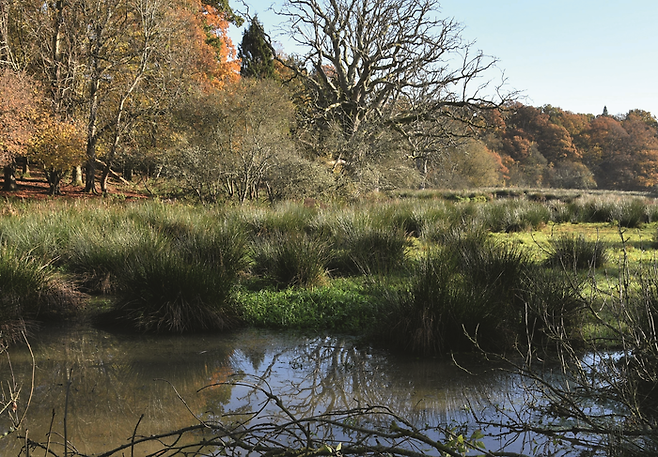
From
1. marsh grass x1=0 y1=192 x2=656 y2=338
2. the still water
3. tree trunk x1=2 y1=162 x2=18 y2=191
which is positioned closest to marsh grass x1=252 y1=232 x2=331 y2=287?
marsh grass x1=0 y1=192 x2=656 y2=338

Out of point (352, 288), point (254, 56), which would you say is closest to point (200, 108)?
point (352, 288)

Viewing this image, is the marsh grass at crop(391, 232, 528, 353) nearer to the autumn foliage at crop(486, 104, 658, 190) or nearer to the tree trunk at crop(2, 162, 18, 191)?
the tree trunk at crop(2, 162, 18, 191)

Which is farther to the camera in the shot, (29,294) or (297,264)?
(297,264)

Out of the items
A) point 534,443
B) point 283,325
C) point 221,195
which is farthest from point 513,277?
point 221,195

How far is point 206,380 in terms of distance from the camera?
14.7 feet

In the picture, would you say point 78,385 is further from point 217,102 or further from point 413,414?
point 217,102

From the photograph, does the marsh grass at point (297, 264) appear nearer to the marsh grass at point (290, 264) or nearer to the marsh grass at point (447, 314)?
the marsh grass at point (290, 264)

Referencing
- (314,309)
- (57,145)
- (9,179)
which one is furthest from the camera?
(9,179)

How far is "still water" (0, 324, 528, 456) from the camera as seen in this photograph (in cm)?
364

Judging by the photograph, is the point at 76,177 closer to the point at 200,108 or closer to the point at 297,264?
the point at 200,108

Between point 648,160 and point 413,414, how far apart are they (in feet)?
200

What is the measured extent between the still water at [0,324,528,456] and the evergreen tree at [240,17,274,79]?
100 ft

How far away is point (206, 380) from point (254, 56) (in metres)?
36.2

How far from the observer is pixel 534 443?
3232 mm
